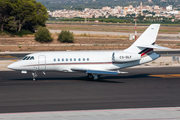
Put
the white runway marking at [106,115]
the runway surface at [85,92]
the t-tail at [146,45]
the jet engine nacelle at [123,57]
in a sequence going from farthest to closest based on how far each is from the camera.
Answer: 1. the t-tail at [146,45]
2. the jet engine nacelle at [123,57]
3. the runway surface at [85,92]
4. the white runway marking at [106,115]

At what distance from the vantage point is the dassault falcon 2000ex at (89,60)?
28047 mm

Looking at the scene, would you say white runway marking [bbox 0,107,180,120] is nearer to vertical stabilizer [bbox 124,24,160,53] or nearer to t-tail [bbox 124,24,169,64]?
t-tail [bbox 124,24,169,64]

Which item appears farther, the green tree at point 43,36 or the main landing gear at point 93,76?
the green tree at point 43,36

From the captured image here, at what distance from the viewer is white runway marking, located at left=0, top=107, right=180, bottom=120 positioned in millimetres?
15420

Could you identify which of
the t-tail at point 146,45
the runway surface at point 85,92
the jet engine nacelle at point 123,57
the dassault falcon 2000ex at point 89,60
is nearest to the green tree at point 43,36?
the runway surface at point 85,92

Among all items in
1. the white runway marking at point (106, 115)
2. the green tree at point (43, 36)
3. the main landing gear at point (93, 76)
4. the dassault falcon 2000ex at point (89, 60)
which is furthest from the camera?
the green tree at point (43, 36)

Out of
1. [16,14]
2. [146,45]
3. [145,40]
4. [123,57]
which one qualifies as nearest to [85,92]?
[123,57]

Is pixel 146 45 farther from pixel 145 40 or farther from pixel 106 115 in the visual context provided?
pixel 106 115

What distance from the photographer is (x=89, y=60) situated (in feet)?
93.3

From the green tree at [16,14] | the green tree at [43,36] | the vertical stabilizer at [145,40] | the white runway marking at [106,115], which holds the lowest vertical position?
the white runway marking at [106,115]

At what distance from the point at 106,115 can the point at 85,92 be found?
23.7ft

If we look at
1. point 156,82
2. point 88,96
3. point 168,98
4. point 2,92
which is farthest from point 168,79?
point 2,92

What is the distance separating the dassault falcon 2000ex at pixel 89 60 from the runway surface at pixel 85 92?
121cm

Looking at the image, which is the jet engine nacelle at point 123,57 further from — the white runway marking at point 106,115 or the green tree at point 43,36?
the green tree at point 43,36
